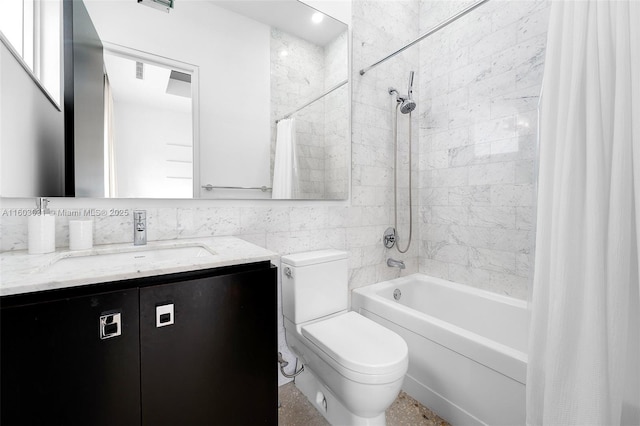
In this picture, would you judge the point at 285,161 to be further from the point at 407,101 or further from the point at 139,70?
the point at 407,101

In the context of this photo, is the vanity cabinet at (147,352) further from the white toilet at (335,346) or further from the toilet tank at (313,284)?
the toilet tank at (313,284)

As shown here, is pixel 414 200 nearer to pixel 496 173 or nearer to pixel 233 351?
pixel 496 173

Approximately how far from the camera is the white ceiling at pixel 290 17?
Result: 1603 mm

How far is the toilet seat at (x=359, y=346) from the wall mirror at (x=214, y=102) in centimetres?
77

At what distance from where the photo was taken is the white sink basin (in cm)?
89

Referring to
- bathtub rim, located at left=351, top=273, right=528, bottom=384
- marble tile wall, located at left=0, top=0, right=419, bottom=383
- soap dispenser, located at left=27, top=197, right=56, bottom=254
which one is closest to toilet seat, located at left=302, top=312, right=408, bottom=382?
bathtub rim, located at left=351, top=273, right=528, bottom=384

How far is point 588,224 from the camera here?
0.97m

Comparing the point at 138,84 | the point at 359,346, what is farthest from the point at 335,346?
the point at 138,84

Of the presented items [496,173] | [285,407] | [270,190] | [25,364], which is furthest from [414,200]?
[25,364]

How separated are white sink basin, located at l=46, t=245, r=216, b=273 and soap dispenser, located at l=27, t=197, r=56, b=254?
82 millimetres

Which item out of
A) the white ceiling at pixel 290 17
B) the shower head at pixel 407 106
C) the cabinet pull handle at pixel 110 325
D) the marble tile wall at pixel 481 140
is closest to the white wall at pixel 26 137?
the cabinet pull handle at pixel 110 325

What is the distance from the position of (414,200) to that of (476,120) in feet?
2.37

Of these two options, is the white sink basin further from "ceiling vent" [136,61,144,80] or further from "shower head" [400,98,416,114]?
"shower head" [400,98,416,114]

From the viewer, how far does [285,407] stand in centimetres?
161
